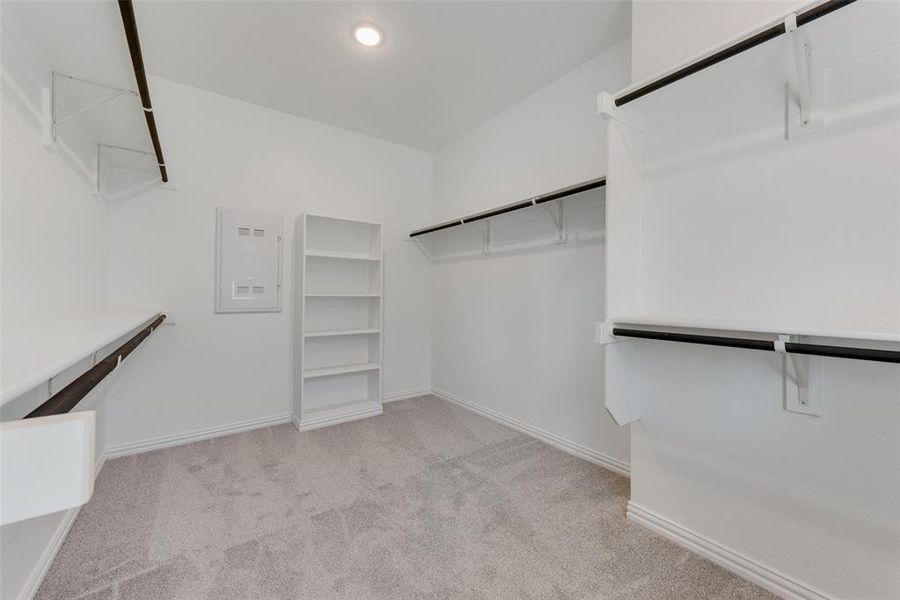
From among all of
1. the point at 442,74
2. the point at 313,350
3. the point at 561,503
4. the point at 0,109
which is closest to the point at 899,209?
the point at 561,503

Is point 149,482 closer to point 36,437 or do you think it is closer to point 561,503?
point 36,437

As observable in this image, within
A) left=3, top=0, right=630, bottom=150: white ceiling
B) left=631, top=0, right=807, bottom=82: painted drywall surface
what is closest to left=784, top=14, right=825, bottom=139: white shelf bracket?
left=631, top=0, right=807, bottom=82: painted drywall surface

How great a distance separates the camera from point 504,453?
2.34 metres

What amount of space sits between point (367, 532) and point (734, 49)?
225 centimetres

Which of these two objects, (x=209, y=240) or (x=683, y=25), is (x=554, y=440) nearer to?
(x=683, y=25)

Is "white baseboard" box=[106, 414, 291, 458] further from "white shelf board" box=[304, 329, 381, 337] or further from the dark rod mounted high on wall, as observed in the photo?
the dark rod mounted high on wall

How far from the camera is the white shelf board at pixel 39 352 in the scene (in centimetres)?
59

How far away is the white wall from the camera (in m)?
1.10

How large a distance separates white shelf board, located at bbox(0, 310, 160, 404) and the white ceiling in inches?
45.4

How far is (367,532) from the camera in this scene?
158 cm

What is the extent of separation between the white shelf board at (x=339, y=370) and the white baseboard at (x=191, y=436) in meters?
0.42

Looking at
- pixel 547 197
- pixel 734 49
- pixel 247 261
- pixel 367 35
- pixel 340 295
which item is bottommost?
pixel 340 295

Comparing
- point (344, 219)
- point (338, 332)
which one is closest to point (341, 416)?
point (338, 332)

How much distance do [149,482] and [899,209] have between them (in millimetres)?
3358
